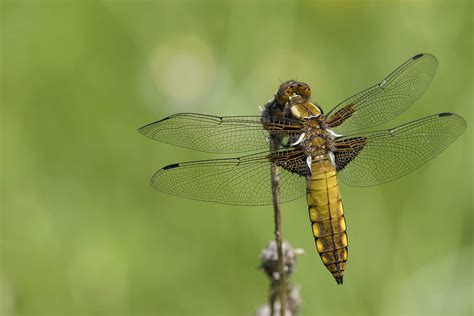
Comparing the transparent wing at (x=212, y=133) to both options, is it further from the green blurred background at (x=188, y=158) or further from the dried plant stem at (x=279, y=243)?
the green blurred background at (x=188, y=158)

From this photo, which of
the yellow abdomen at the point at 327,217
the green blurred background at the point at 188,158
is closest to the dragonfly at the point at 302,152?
the yellow abdomen at the point at 327,217

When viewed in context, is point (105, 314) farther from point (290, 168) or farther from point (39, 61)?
point (39, 61)

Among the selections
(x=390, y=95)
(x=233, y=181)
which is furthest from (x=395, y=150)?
(x=233, y=181)

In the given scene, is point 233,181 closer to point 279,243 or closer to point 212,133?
point 212,133

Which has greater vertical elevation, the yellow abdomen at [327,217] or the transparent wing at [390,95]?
the transparent wing at [390,95]

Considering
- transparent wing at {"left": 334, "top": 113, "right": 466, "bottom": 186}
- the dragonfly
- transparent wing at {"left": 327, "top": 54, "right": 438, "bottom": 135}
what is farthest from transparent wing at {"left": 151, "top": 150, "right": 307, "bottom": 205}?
transparent wing at {"left": 327, "top": 54, "right": 438, "bottom": 135}

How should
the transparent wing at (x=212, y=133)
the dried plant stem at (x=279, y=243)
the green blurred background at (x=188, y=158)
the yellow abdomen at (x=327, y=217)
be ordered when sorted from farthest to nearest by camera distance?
the green blurred background at (x=188, y=158), the transparent wing at (x=212, y=133), the yellow abdomen at (x=327, y=217), the dried plant stem at (x=279, y=243)

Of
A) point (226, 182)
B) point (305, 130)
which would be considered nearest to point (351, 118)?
point (305, 130)
